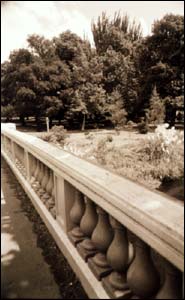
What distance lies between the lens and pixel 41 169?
3.60 m

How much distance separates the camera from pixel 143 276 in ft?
4.55

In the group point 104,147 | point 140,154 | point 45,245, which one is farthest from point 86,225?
point 104,147

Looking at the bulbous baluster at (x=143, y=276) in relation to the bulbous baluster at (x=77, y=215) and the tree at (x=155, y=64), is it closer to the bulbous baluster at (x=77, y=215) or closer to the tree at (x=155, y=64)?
the bulbous baluster at (x=77, y=215)

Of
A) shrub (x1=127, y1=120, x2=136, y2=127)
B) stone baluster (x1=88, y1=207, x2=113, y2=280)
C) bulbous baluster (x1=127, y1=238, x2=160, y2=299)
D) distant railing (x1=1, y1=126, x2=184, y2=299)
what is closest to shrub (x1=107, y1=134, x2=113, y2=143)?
shrub (x1=127, y1=120, x2=136, y2=127)

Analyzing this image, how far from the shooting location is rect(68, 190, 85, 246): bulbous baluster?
2173 millimetres

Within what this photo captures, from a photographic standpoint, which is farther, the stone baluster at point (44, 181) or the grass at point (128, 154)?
Result: the grass at point (128, 154)

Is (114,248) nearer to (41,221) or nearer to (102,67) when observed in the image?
(41,221)

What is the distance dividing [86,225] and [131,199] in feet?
2.72

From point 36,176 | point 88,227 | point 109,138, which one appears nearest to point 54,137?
point 36,176

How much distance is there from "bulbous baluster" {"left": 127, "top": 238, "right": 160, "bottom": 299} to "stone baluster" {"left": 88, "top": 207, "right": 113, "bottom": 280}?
344 millimetres

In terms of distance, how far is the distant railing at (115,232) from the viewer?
108 centimetres

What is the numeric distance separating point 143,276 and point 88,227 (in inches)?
27.3

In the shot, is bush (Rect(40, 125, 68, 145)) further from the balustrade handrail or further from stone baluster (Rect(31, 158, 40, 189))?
the balustrade handrail

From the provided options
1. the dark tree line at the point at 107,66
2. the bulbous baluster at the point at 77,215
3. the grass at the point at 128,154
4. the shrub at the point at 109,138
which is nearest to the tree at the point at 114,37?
the dark tree line at the point at 107,66
